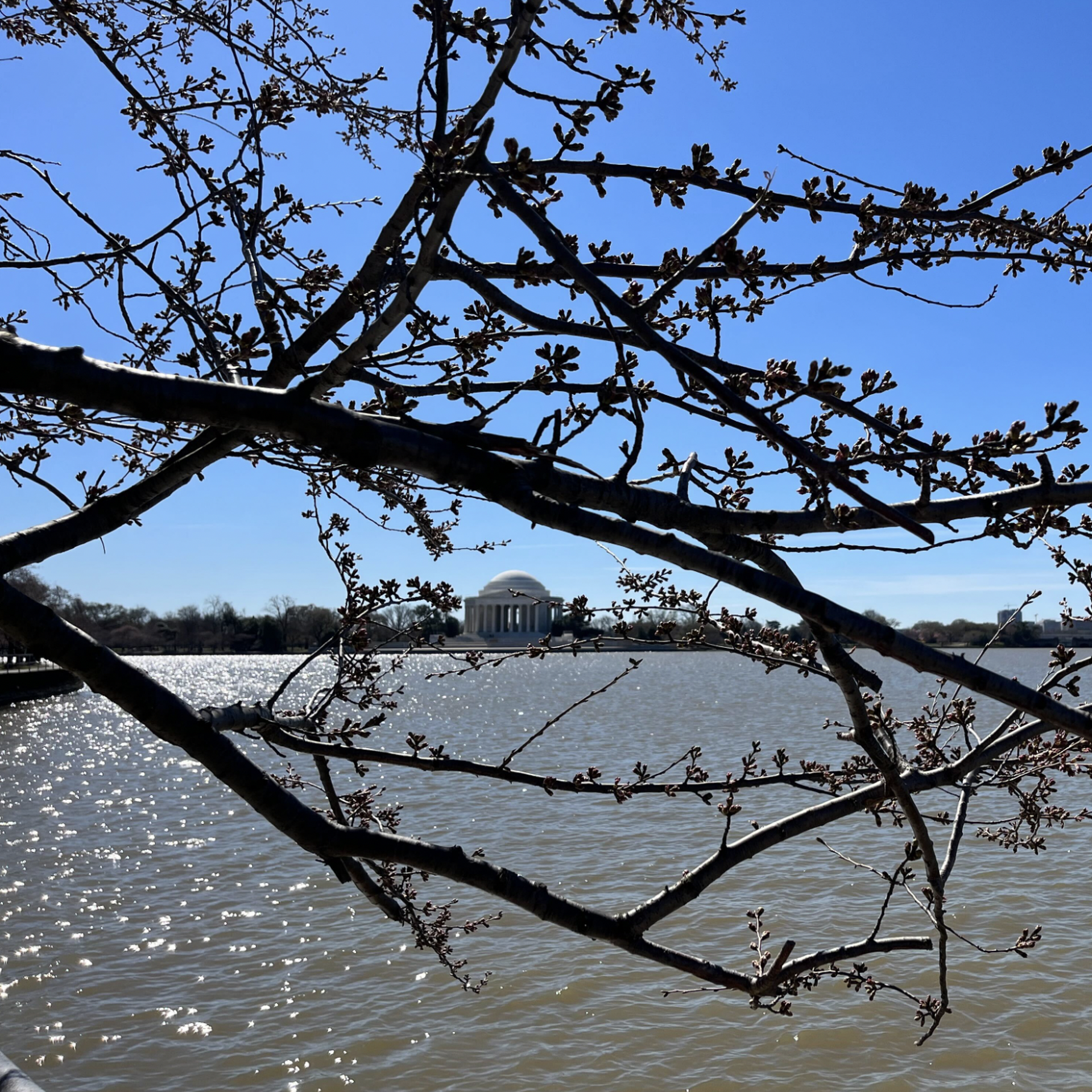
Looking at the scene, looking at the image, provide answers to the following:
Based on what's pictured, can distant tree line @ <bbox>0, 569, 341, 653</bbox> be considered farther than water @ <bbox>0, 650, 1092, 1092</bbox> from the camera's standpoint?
Yes

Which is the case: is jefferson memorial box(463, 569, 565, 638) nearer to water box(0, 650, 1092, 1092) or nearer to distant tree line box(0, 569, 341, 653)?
distant tree line box(0, 569, 341, 653)

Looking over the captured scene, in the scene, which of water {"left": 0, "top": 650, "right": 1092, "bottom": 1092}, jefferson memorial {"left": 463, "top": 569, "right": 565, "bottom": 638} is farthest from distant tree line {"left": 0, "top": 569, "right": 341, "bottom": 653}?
water {"left": 0, "top": 650, "right": 1092, "bottom": 1092}

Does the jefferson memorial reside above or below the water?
above

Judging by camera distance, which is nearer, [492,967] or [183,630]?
[492,967]

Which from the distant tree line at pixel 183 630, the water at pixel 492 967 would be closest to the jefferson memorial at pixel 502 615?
the distant tree line at pixel 183 630

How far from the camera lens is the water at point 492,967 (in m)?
8.67

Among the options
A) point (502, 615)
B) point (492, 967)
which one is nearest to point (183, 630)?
point (502, 615)

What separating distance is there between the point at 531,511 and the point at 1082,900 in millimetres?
13268

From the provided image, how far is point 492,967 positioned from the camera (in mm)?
10570

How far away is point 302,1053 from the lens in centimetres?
889

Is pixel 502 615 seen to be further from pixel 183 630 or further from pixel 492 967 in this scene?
pixel 492 967

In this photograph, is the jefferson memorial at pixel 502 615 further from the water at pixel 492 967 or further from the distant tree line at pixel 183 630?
the water at pixel 492 967

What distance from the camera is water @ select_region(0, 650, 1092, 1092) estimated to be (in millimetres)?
8672

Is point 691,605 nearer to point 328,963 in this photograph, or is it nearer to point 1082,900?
point 328,963
